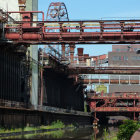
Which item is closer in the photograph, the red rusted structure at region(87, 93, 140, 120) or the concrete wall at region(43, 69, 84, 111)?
the concrete wall at region(43, 69, 84, 111)

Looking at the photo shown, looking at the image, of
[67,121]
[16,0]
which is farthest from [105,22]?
[67,121]

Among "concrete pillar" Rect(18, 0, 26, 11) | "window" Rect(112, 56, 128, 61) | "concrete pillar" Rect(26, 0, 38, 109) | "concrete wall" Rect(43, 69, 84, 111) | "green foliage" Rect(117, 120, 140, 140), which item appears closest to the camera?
"green foliage" Rect(117, 120, 140, 140)

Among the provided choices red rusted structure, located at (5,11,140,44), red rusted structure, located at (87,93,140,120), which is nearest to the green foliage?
red rusted structure, located at (5,11,140,44)

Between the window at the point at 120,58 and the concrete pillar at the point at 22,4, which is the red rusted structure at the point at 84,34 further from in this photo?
the window at the point at 120,58

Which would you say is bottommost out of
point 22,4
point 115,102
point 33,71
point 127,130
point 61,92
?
point 115,102

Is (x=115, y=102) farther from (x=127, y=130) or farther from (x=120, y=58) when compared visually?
(x=120, y=58)

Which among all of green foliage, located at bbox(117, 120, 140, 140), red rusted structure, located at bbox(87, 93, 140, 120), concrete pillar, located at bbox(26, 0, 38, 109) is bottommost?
red rusted structure, located at bbox(87, 93, 140, 120)

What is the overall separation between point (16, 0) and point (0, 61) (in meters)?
14.4

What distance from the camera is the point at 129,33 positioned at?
36.2 m

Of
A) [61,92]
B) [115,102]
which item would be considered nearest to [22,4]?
[61,92]

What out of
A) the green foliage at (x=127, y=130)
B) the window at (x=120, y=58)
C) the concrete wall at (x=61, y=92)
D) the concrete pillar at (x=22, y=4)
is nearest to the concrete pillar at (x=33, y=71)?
the concrete pillar at (x=22, y=4)

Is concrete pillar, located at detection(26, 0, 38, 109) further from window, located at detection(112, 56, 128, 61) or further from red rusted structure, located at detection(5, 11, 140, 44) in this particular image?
window, located at detection(112, 56, 128, 61)

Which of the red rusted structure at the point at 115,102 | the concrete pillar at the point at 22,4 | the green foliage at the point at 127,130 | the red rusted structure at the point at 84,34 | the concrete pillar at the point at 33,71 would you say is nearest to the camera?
the green foliage at the point at 127,130

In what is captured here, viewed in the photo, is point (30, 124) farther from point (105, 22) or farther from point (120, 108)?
point (120, 108)
